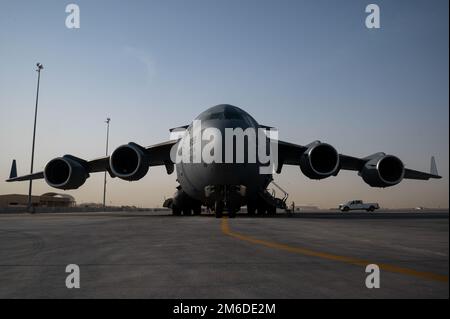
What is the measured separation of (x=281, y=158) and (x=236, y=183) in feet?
24.3

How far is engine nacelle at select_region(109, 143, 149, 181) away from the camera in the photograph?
18.5m

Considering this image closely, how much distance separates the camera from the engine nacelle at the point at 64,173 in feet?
64.6

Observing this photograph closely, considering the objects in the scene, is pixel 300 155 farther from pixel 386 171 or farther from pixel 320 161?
pixel 386 171

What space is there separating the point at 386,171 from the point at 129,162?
13.1 m

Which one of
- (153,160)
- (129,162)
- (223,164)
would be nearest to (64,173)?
(129,162)

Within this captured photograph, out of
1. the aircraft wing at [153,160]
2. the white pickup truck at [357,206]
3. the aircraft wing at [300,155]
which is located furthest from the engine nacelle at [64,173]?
the white pickup truck at [357,206]

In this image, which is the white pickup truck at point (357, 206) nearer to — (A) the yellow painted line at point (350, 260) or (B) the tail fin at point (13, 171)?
(B) the tail fin at point (13, 171)

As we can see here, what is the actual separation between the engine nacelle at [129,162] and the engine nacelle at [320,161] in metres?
7.82

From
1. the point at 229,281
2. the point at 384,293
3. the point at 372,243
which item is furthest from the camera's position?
the point at 372,243

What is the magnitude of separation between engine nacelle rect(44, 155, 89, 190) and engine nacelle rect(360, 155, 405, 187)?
49.8 ft

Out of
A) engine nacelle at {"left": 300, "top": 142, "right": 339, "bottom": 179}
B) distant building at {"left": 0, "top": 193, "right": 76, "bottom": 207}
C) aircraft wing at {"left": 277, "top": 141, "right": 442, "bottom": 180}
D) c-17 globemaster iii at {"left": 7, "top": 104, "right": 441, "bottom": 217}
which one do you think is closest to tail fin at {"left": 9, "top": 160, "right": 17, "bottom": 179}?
c-17 globemaster iii at {"left": 7, "top": 104, "right": 441, "bottom": 217}
